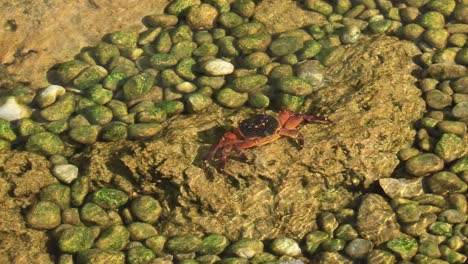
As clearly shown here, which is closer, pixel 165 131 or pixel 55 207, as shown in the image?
pixel 55 207

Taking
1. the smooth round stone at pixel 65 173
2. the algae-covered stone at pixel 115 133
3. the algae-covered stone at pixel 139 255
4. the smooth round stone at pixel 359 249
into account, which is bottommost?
the smooth round stone at pixel 359 249

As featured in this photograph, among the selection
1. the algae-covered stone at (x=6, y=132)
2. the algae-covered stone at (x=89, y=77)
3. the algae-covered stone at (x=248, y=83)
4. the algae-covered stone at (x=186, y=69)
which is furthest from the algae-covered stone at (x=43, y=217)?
the algae-covered stone at (x=248, y=83)

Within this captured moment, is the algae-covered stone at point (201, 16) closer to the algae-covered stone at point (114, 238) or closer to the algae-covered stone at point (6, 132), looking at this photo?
the algae-covered stone at point (6, 132)

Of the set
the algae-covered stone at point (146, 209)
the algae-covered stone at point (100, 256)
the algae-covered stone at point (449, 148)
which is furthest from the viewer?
the algae-covered stone at point (449, 148)

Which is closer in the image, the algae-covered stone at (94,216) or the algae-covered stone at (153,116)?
→ the algae-covered stone at (94,216)

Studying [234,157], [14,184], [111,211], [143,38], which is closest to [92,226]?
[111,211]

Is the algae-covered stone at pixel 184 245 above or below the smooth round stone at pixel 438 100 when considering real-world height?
below

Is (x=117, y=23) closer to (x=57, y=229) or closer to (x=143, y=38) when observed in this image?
(x=143, y=38)
